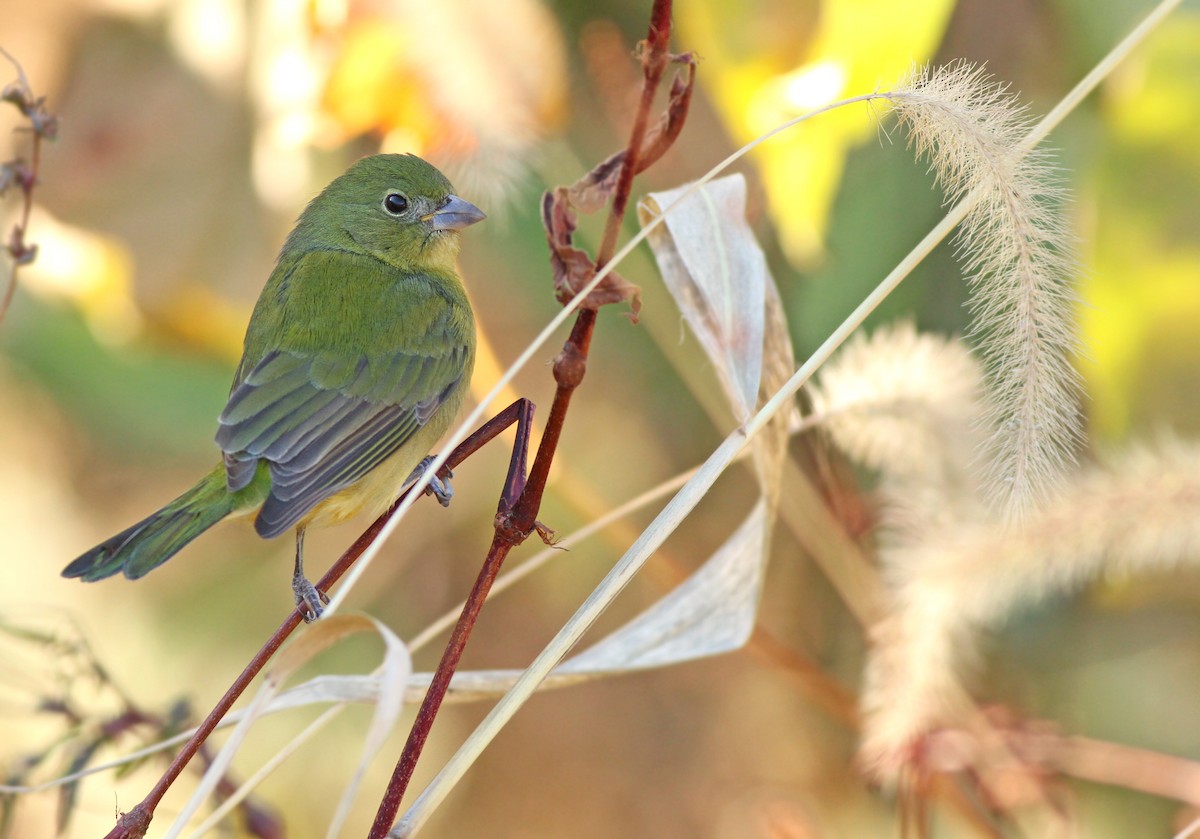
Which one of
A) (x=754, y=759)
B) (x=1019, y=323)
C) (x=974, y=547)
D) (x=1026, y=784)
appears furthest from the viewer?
(x=754, y=759)

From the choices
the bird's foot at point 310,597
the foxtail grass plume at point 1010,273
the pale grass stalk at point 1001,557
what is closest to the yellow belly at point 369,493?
the bird's foot at point 310,597

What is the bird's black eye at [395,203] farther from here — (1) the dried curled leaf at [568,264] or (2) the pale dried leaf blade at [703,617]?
(1) the dried curled leaf at [568,264]

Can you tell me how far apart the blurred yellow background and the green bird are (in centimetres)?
22

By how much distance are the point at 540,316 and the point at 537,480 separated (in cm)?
223

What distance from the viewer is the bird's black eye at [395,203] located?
2734 mm

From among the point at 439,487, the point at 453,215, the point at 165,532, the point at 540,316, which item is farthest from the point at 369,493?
the point at 540,316

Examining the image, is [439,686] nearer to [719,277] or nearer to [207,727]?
[207,727]

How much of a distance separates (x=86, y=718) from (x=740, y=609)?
1.08 meters

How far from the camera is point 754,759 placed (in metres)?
3.56

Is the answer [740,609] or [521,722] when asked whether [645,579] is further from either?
[740,609]

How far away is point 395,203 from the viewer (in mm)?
2748

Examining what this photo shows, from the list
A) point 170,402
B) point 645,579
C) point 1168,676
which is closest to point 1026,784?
point 1168,676

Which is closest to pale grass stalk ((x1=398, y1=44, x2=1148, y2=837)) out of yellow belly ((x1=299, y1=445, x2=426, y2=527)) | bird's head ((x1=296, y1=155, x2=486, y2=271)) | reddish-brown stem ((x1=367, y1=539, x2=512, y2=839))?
reddish-brown stem ((x1=367, y1=539, x2=512, y2=839))

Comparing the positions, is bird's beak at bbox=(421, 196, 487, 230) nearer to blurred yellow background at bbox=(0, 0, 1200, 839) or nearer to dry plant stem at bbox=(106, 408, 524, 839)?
blurred yellow background at bbox=(0, 0, 1200, 839)
